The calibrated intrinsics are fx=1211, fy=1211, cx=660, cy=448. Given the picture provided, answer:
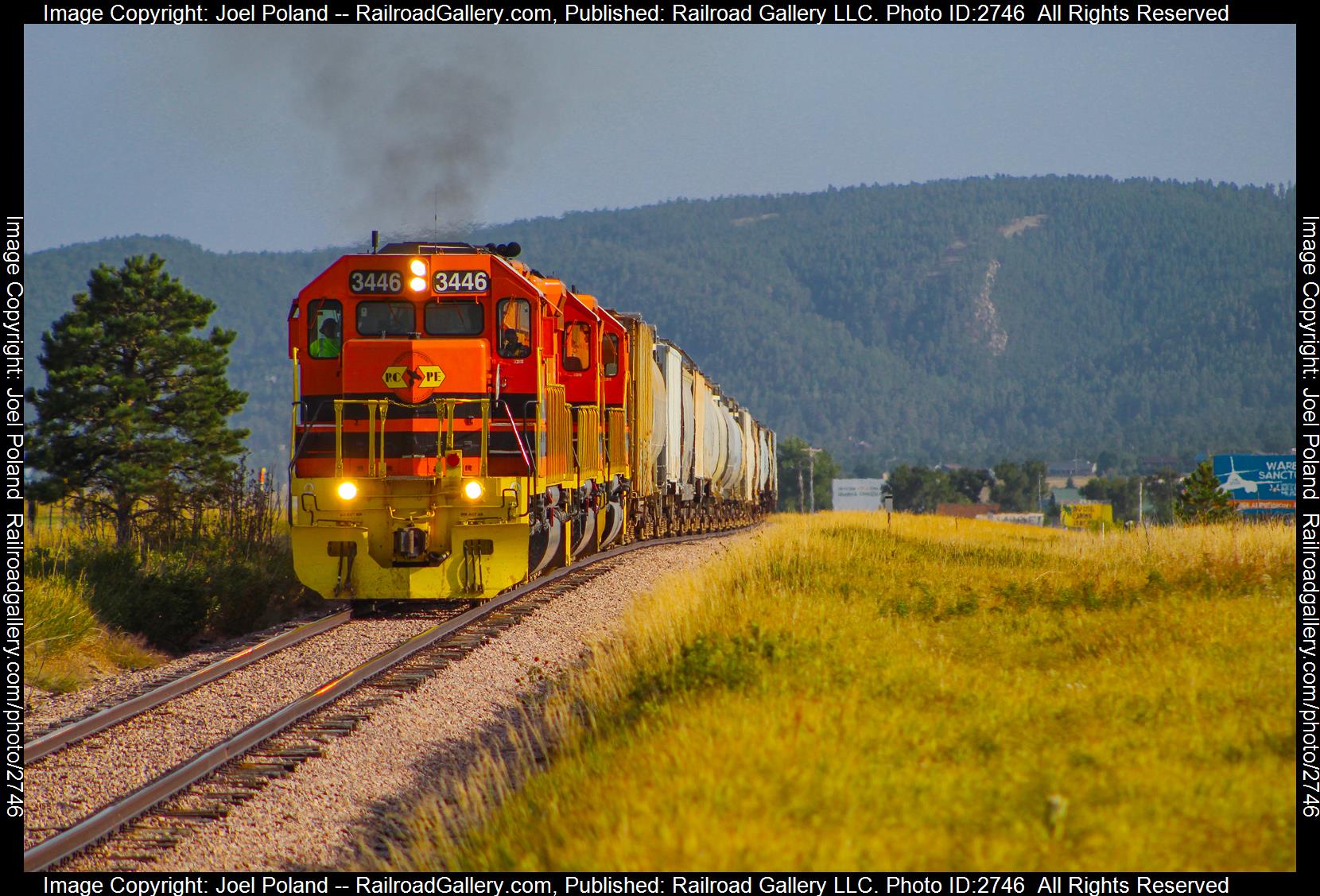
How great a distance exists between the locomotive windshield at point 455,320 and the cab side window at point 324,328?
1.11 metres

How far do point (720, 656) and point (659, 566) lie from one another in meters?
12.2

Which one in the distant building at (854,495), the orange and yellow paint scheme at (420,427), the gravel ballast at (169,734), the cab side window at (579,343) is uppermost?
the cab side window at (579,343)

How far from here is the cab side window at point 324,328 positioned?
576 inches

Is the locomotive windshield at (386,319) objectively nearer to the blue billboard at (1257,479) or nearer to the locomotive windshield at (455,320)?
the locomotive windshield at (455,320)

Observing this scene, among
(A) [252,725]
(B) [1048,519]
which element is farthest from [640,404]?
(B) [1048,519]

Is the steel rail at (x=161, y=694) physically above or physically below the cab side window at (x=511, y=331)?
below

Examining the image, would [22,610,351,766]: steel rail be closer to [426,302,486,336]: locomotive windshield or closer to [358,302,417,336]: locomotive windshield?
[358,302,417,336]: locomotive windshield

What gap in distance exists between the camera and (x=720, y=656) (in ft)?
28.8

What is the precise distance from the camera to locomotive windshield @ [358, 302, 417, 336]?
1457 cm

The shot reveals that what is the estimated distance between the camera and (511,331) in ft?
48.6

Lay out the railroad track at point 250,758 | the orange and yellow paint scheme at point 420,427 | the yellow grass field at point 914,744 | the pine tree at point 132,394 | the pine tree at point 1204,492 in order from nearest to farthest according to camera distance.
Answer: the yellow grass field at point 914,744
the railroad track at point 250,758
the orange and yellow paint scheme at point 420,427
the pine tree at point 132,394
the pine tree at point 1204,492

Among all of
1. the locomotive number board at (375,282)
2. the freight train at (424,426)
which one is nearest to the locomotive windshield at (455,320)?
the freight train at (424,426)

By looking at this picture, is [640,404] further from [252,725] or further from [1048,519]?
[1048,519]
